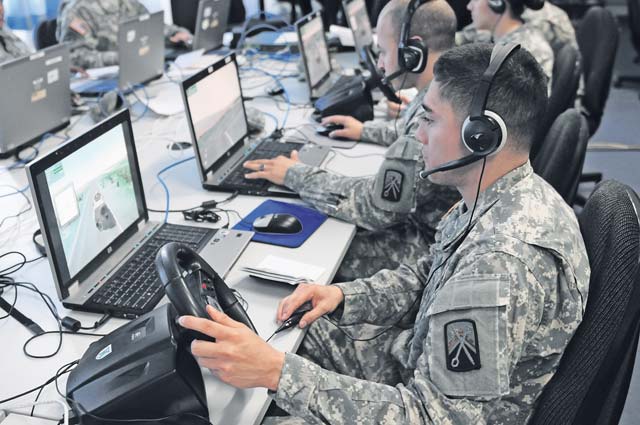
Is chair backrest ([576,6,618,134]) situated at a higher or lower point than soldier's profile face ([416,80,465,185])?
lower

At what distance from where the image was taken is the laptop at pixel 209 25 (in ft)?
10.5

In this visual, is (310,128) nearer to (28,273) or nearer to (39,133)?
(39,133)

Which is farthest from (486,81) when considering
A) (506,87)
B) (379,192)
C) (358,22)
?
(358,22)

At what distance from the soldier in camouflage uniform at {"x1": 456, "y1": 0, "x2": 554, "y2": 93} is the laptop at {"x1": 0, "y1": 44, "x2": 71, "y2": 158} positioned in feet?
5.86

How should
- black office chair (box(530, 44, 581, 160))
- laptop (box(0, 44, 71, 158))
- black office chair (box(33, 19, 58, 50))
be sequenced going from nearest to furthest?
laptop (box(0, 44, 71, 158)), black office chair (box(530, 44, 581, 160)), black office chair (box(33, 19, 58, 50))

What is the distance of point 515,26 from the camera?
2.77 m

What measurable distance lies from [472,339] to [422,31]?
123cm

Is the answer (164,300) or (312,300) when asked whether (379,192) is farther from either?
(164,300)

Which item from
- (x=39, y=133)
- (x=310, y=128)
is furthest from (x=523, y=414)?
(x=39, y=133)

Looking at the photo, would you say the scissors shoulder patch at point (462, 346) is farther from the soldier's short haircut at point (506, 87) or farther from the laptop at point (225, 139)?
the laptop at point (225, 139)

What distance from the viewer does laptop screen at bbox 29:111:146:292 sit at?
1.17 meters

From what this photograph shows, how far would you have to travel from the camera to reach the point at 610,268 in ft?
3.10

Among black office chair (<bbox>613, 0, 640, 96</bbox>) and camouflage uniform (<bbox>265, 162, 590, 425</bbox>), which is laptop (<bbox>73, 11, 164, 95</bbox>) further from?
black office chair (<bbox>613, 0, 640, 96</bbox>)

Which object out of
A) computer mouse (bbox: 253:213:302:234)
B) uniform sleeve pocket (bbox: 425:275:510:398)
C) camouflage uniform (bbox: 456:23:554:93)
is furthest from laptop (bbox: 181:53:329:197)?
camouflage uniform (bbox: 456:23:554:93)
